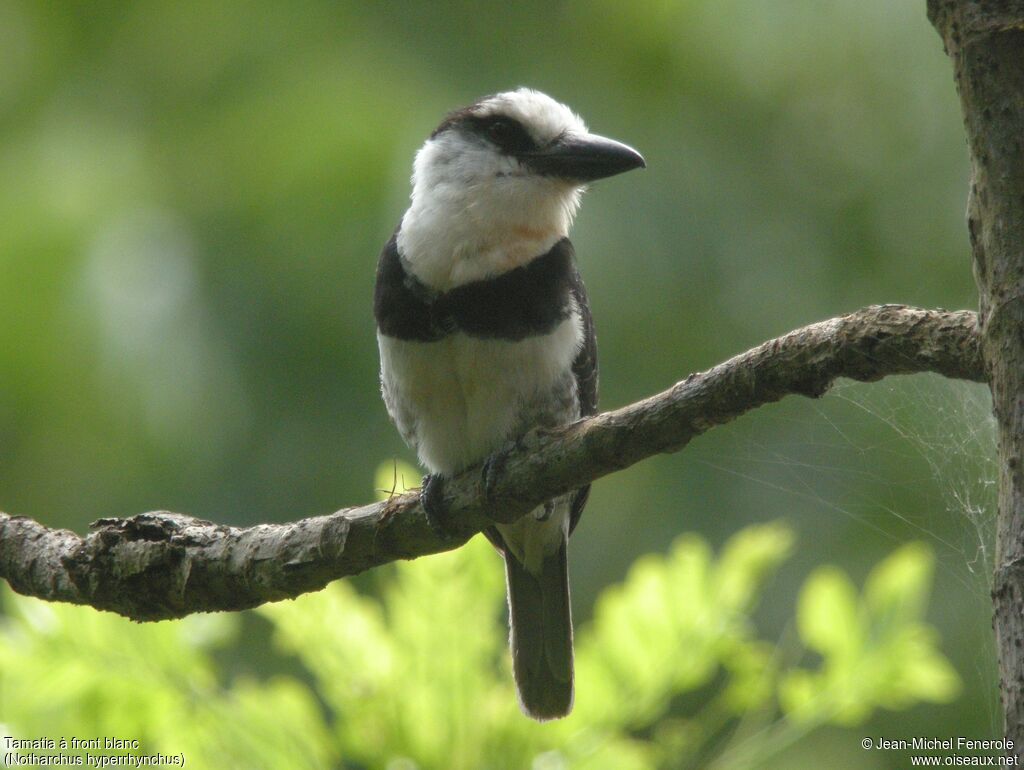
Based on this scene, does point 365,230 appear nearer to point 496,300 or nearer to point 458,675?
point 496,300

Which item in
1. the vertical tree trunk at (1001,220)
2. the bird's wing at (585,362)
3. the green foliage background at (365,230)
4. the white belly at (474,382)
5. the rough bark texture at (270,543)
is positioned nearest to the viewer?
the vertical tree trunk at (1001,220)

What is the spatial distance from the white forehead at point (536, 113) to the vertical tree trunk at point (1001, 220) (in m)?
1.55

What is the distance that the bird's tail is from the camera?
2.82 m

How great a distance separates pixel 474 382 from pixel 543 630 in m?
0.77

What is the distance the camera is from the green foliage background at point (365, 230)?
17.1ft

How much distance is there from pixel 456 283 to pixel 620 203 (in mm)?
3053

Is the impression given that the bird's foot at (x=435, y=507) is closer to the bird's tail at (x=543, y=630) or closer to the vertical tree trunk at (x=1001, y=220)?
the bird's tail at (x=543, y=630)

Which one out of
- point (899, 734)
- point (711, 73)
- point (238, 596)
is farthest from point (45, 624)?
point (711, 73)

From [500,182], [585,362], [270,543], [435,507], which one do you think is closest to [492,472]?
[435,507]

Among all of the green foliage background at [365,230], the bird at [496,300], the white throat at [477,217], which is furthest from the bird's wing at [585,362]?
the green foliage background at [365,230]

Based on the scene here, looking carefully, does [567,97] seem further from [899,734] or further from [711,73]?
[899,734]

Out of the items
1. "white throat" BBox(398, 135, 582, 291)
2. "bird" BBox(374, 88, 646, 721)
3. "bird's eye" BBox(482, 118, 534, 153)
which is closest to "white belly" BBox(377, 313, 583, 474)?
"bird" BBox(374, 88, 646, 721)

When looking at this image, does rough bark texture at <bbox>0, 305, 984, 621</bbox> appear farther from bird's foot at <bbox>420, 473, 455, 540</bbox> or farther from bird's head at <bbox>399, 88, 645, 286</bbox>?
bird's head at <bbox>399, 88, 645, 286</bbox>

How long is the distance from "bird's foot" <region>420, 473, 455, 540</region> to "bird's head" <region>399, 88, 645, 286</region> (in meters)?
0.50
